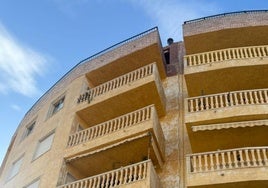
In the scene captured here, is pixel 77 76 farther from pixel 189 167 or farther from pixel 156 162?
pixel 189 167

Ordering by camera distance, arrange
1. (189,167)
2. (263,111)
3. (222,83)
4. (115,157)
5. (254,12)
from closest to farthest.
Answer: (189,167) → (263,111) → (115,157) → (222,83) → (254,12)

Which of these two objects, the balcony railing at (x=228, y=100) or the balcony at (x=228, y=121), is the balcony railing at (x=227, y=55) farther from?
the balcony at (x=228, y=121)

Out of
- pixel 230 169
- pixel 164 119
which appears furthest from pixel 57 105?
pixel 230 169

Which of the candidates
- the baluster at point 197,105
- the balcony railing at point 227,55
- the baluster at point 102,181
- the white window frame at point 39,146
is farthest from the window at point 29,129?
the baluster at point 197,105

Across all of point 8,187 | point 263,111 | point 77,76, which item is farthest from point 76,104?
point 263,111

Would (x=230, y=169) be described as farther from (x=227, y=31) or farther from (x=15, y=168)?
(x=15, y=168)

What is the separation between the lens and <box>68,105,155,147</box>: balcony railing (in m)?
15.4

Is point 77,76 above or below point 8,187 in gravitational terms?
above

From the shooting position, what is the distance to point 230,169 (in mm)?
11961

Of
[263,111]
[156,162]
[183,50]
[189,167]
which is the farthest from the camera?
[183,50]

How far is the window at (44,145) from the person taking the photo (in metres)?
18.8

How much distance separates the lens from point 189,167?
499 inches

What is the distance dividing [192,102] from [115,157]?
14.5ft

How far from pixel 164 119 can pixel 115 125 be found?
277cm
